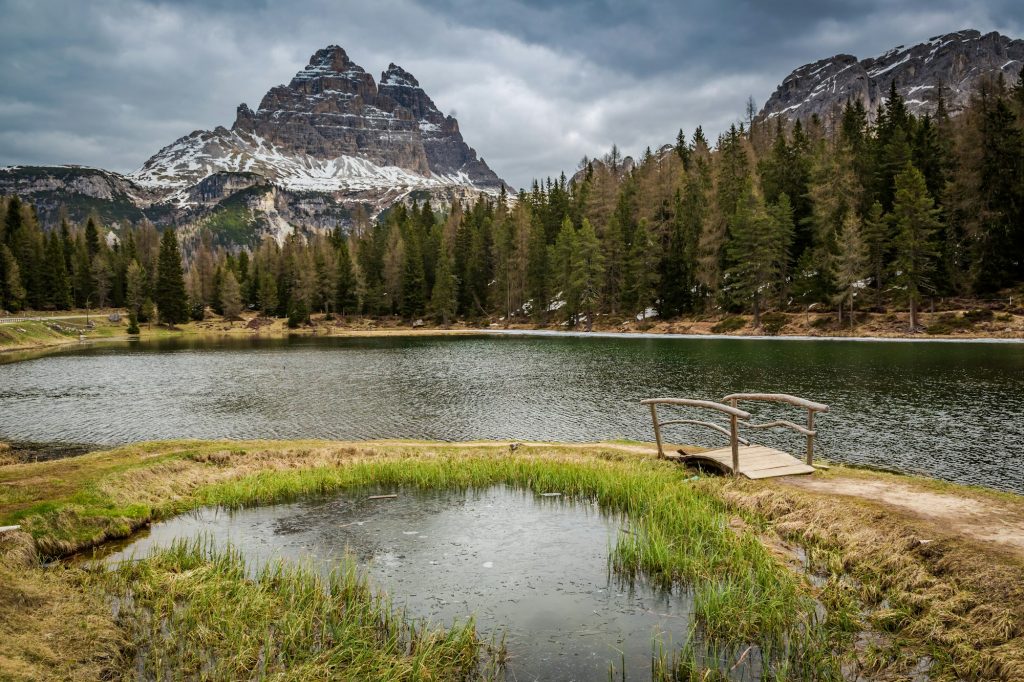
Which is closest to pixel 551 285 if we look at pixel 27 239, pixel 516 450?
pixel 516 450

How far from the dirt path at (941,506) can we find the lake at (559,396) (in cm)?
680

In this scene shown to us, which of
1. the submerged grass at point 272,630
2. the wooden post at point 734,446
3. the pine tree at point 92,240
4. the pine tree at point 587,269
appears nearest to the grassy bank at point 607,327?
the pine tree at point 587,269

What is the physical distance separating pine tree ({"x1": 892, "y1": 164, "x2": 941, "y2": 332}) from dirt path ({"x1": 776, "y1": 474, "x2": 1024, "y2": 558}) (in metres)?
59.5

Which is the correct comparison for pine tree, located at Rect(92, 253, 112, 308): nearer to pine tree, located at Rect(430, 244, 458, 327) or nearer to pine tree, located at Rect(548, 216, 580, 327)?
pine tree, located at Rect(430, 244, 458, 327)

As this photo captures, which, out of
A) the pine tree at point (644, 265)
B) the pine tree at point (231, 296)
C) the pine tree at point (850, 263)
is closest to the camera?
the pine tree at point (850, 263)

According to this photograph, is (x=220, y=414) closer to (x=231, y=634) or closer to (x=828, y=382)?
(x=231, y=634)

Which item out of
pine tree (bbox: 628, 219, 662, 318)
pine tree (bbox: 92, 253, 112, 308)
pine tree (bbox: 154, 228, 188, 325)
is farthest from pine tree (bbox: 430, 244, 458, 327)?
pine tree (bbox: 92, 253, 112, 308)

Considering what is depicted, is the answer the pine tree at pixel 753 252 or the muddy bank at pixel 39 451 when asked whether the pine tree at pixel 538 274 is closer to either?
the pine tree at pixel 753 252

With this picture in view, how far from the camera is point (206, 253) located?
146625 millimetres

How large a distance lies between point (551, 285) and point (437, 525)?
91334 mm

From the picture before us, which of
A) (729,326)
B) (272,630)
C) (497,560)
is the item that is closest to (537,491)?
(497,560)

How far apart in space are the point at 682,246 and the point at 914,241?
33.9 m

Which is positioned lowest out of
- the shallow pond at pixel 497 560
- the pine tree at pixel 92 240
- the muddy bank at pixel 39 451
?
the muddy bank at pixel 39 451

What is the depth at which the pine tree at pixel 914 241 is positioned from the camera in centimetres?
6047
